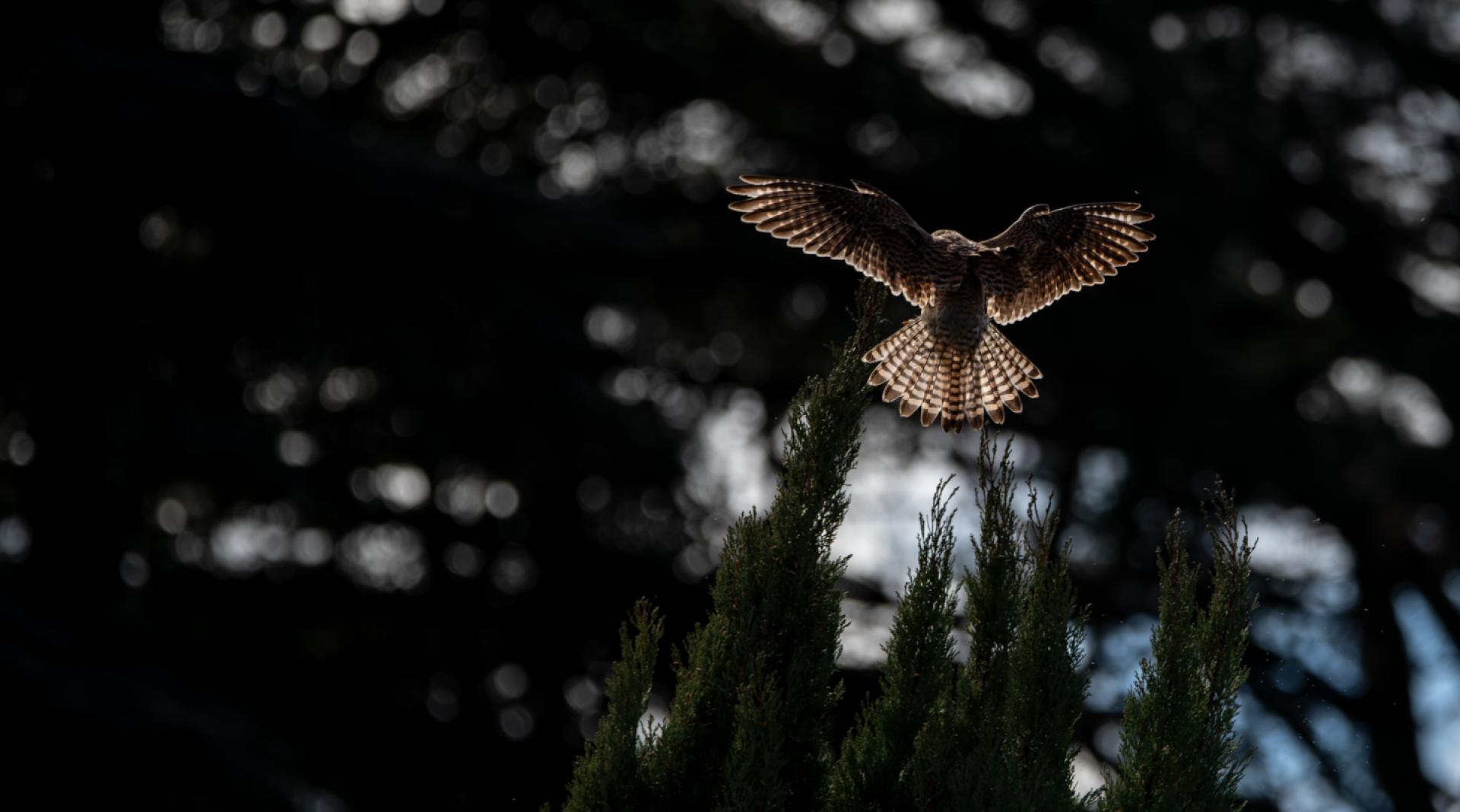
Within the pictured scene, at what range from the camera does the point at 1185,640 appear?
394 centimetres

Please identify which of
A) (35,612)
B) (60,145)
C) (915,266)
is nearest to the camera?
(915,266)

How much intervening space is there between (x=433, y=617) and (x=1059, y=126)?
669 centimetres

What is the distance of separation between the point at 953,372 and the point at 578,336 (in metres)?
5.99

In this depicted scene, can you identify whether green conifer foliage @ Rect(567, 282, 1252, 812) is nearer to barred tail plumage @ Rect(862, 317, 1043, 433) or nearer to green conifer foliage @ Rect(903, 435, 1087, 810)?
green conifer foliage @ Rect(903, 435, 1087, 810)

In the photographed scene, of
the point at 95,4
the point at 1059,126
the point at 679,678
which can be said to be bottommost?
the point at 679,678

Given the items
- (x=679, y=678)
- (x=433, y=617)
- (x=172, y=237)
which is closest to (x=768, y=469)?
(x=433, y=617)

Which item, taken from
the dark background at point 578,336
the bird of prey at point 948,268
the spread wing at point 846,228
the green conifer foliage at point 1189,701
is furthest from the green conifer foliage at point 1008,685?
the dark background at point 578,336

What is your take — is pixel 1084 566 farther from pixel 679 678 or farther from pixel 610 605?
pixel 679 678

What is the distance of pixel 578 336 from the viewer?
10906mm

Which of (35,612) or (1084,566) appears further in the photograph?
(1084,566)

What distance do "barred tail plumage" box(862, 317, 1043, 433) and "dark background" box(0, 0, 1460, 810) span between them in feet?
15.9

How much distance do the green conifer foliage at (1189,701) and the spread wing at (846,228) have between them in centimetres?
138

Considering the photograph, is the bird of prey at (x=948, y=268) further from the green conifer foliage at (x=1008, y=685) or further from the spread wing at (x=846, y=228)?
the green conifer foliage at (x=1008, y=685)

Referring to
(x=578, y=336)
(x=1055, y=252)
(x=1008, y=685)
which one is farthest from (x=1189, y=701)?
(x=578, y=336)
